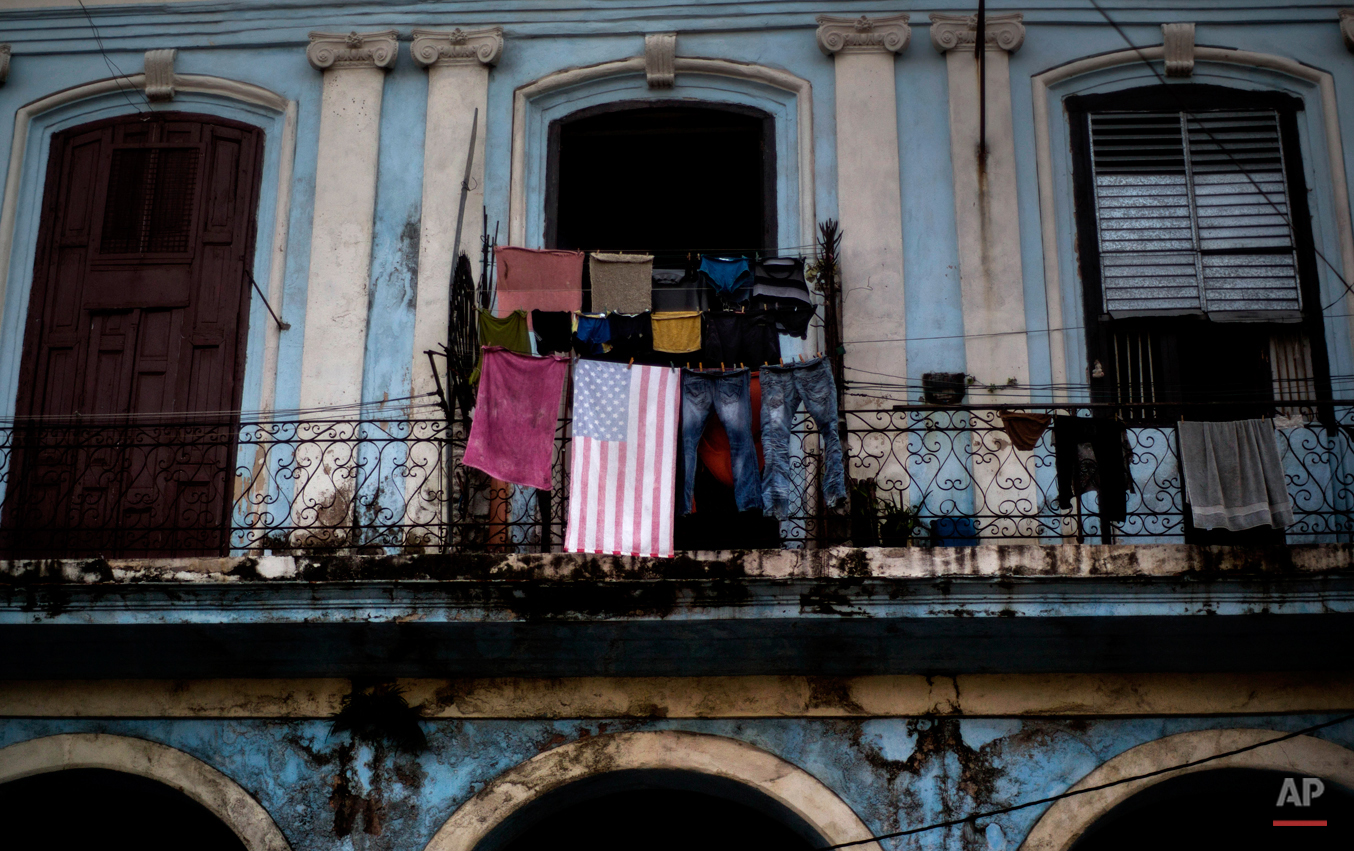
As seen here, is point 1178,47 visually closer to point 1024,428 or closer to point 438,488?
point 1024,428

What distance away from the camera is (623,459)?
8.03 meters

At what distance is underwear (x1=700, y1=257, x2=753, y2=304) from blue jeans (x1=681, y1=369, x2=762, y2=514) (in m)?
0.94

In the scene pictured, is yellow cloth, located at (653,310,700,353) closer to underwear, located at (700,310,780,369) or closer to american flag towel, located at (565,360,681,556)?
underwear, located at (700,310,780,369)

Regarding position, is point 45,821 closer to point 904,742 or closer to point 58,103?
point 58,103

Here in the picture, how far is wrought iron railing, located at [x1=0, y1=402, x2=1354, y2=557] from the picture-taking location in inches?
329

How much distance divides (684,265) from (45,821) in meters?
5.96

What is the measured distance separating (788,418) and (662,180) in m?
3.95

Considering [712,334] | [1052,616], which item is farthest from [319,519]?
[1052,616]

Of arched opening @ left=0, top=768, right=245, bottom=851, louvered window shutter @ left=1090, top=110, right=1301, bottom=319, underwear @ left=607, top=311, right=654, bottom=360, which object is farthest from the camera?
arched opening @ left=0, top=768, right=245, bottom=851

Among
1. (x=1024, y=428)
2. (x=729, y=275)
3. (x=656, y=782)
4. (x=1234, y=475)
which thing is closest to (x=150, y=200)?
(x=729, y=275)

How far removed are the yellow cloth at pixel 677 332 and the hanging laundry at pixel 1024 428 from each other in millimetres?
1961

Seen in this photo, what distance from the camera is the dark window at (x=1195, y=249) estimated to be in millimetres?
9086

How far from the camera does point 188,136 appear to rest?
991cm

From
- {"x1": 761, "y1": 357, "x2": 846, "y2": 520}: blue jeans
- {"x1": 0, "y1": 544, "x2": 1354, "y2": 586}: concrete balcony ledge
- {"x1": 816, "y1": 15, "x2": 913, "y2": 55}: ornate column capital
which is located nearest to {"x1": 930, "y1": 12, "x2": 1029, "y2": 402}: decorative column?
{"x1": 816, "y1": 15, "x2": 913, "y2": 55}: ornate column capital
